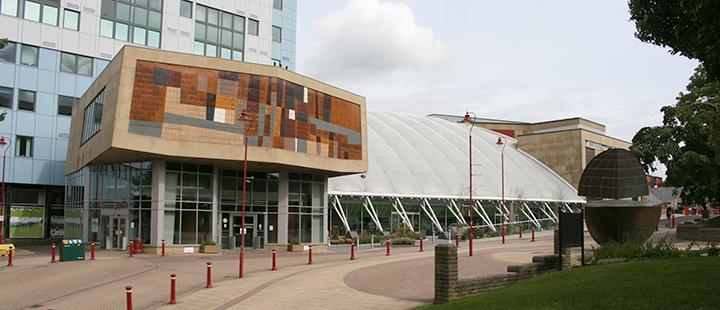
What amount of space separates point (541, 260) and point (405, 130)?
175 feet

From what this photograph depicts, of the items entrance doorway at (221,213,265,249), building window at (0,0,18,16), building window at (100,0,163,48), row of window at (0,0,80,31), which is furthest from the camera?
building window at (100,0,163,48)

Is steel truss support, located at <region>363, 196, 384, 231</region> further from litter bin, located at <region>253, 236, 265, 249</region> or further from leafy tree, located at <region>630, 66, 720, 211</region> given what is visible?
leafy tree, located at <region>630, 66, 720, 211</region>

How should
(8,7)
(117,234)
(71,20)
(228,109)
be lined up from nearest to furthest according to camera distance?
(228,109)
(117,234)
(8,7)
(71,20)

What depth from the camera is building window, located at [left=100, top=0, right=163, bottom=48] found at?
58531mm

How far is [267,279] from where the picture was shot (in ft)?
77.0

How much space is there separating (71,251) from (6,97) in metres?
27.6

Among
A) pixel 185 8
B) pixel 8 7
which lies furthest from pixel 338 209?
pixel 8 7

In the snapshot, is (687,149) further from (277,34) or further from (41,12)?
(41,12)

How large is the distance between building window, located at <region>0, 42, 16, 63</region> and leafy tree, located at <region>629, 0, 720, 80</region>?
51764 millimetres

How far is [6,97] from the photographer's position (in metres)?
53.7

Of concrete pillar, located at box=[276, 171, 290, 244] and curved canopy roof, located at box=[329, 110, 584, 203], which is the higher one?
curved canopy roof, located at box=[329, 110, 584, 203]

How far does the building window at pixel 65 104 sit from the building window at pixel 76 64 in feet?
7.88

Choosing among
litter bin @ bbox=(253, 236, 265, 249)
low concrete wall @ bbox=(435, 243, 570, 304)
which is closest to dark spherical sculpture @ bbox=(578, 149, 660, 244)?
low concrete wall @ bbox=(435, 243, 570, 304)

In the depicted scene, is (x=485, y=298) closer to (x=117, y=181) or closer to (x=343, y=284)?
(x=343, y=284)
